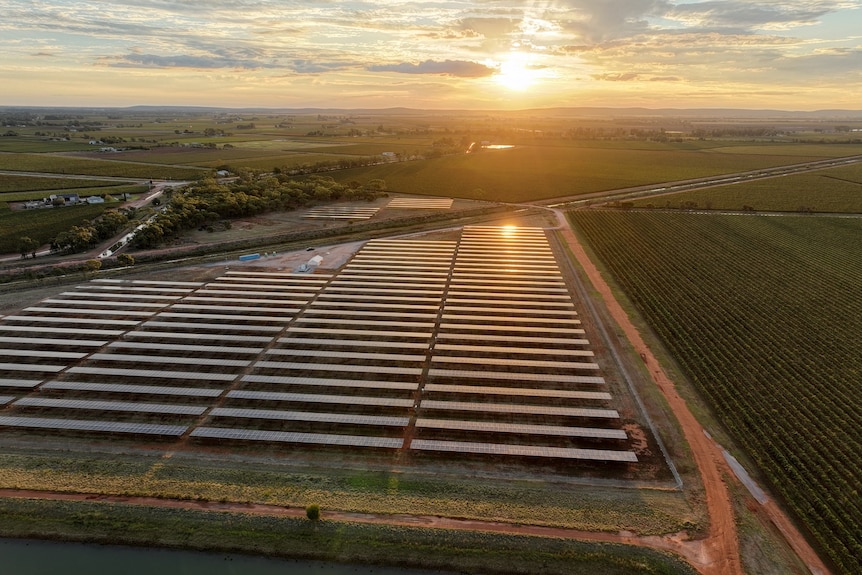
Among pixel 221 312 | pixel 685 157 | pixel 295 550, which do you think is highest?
pixel 685 157

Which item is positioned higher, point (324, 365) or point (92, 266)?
point (92, 266)

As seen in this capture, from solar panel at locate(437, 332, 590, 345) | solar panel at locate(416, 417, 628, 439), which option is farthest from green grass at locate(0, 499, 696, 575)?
solar panel at locate(437, 332, 590, 345)

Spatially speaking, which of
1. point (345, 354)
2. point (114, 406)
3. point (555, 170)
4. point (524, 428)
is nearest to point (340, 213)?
point (345, 354)

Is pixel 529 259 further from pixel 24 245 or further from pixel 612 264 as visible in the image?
pixel 24 245

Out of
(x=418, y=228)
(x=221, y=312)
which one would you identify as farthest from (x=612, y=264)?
(x=221, y=312)

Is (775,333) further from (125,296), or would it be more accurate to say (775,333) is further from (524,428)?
(125,296)

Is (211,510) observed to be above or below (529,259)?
below
